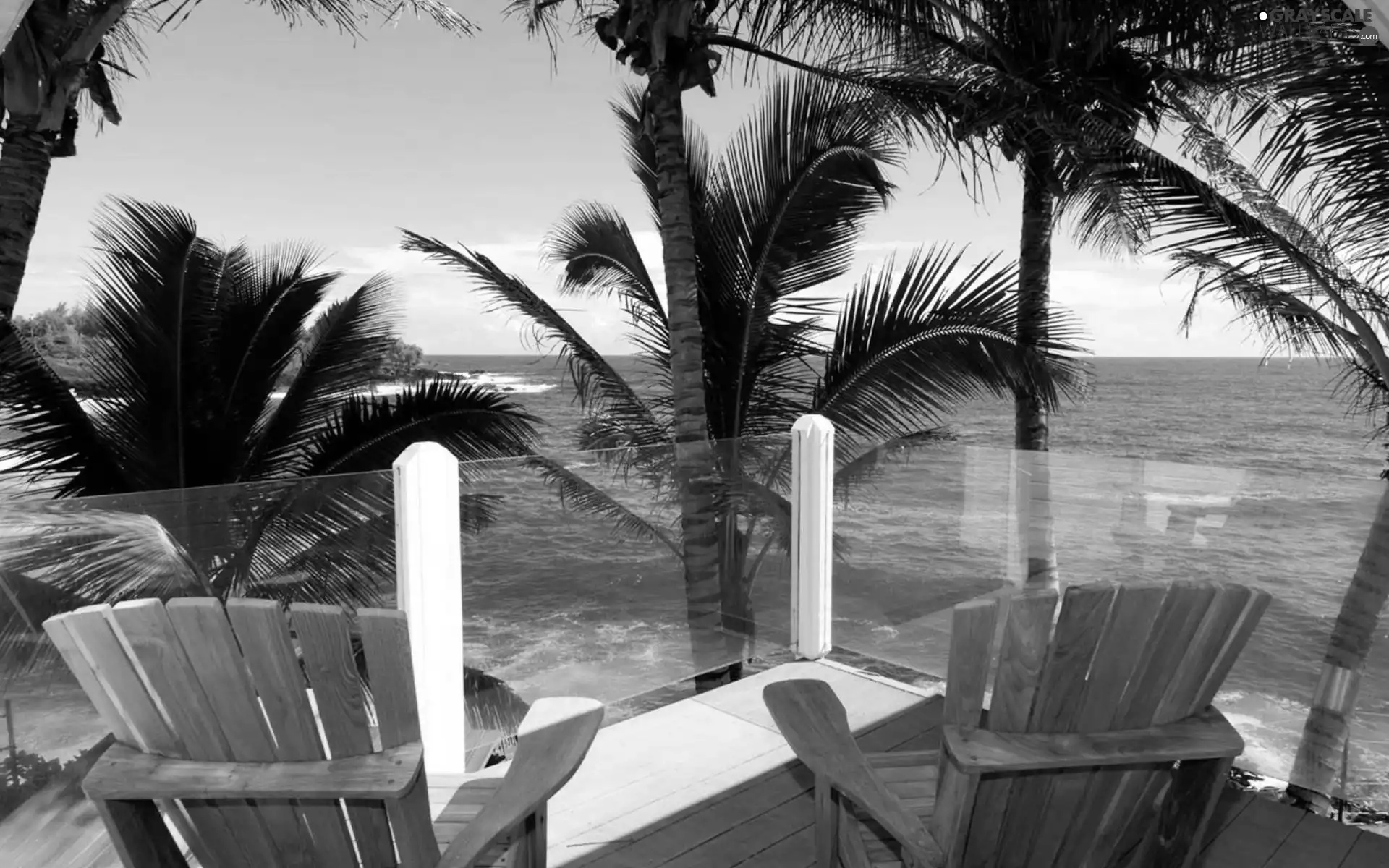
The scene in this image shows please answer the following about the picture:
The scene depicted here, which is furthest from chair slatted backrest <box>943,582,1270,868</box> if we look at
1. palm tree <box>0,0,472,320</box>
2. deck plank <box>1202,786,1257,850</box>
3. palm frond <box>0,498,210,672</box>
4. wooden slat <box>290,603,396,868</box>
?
palm tree <box>0,0,472,320</box>

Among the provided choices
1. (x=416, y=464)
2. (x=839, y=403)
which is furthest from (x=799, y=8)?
(x=416, y=464)

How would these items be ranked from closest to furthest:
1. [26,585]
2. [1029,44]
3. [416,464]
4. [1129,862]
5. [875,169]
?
[1129,862] < [26,585] < [416,464] < [1029,44] < [875,169]

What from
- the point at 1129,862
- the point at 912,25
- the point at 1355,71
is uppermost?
the point at 912,25

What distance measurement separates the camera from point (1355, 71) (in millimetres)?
4305

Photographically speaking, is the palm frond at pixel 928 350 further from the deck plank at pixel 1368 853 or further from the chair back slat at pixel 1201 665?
the chair back slat at pixel 1201 665

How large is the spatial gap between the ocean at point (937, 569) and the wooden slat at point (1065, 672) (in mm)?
1826

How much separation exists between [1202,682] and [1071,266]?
205 ft

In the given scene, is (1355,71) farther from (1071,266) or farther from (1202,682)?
(1071,266)

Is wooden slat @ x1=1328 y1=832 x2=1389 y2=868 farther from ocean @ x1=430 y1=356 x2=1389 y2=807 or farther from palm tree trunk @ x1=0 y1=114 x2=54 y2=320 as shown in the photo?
palm tree trunk @ x1=0 y1=114 x2=54 y2=320

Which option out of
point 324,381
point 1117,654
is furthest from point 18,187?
point 1117,654

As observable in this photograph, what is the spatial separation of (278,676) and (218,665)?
95 millimetres

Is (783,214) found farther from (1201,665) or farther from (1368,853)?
(1201,665)

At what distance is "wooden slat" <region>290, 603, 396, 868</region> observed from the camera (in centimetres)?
161

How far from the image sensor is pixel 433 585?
10.1 feet
